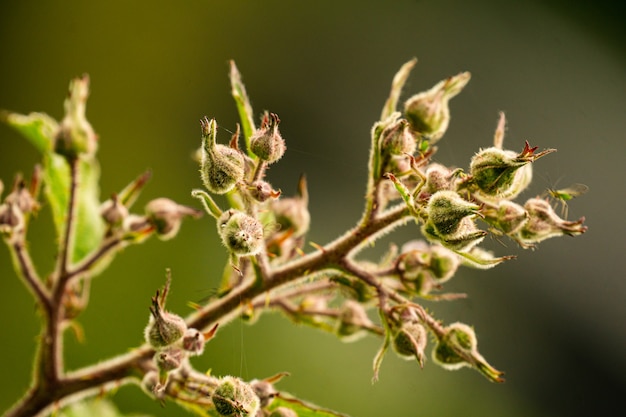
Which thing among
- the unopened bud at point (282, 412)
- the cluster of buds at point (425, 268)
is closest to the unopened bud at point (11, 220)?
the unopened bud at point (282, 412)

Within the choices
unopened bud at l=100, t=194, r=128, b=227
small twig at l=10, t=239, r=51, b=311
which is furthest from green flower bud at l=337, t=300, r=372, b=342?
small twig at l=10, t=239, r=51, b=311

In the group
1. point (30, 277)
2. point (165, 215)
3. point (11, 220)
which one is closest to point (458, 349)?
point (165, 215)

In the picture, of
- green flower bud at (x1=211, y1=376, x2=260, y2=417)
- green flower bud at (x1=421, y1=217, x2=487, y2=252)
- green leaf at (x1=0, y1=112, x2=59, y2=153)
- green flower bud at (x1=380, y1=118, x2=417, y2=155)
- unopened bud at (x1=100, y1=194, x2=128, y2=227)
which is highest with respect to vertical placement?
green flower bud at (x1=380, y1=118, x2=417, y2=155)

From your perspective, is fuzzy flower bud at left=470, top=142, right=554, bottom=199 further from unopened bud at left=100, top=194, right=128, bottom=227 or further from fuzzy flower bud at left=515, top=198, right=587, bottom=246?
unopened bud at left=100, top=194, right=128, bottom=227

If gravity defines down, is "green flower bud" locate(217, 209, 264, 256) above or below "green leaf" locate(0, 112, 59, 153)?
below

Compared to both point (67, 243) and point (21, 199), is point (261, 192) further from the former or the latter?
point (21, 199)

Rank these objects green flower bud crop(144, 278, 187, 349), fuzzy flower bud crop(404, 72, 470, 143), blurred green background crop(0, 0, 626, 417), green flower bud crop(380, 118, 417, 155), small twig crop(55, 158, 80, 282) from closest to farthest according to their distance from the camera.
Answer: green flower bud crop(144, 278, 187, 349) < green flower bud crop(380, 118, 417, 155) < fuzzy flower bud crop(404, 72, 470, 143) < small twig crop(55, 158, 80, 282) < blurred green background crop(0, 0, 626, 417)

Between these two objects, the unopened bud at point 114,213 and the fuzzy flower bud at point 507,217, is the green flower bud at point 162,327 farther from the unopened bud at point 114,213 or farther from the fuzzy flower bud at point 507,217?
the fuzzy flower bud at point 507,217
